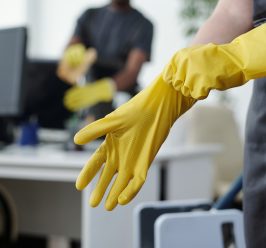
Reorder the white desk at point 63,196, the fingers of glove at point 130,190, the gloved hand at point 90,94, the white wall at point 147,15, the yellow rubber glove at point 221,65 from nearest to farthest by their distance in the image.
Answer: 1. the yellow rubber glove at point 221,65
2. the fingers of glove at point 130,190
3. the white desk at point 63,196
4. the gloved hand at point 90,94
5. the white wall at point 147,15

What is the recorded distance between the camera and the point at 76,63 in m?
2.18

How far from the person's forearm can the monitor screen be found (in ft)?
3.92

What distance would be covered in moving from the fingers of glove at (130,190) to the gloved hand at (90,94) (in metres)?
1.32

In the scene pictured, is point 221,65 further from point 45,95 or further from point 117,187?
point 45,95

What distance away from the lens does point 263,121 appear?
2.89 feet

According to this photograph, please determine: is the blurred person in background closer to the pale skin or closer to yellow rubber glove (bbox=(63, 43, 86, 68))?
the pale skin

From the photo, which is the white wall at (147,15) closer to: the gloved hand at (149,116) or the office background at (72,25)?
the office background at (72,25)

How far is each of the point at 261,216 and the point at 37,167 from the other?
966mm

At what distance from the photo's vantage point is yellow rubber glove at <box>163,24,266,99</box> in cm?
66

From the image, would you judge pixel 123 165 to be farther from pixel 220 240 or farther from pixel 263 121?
pixel 220 240

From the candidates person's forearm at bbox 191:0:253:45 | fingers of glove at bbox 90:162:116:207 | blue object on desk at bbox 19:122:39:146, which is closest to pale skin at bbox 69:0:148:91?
blue object on desk at bbox 19:122:39:146

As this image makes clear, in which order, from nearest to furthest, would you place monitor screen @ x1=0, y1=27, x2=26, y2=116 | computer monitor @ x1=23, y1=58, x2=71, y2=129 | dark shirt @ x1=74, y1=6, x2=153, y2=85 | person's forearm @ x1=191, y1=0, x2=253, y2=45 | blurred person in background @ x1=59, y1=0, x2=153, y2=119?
1. person's forearm @ x1=191, y1=0, x2=253, y2=45
2. monitor screen @ x1=0, y1=27, x2=26, y2=116
3. computer monitor @ x1=23, y1=58, x2=71, y2=129
4. blurred person in background @ x1=59, y1=0, x2=153, y2=119
5. dark shirt @ x1=74, y1=6, x2=153, y2=85

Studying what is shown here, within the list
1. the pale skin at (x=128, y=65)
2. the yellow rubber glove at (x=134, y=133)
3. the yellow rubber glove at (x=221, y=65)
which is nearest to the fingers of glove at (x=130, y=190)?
the yellow rubber glove at (x=134, y=133)

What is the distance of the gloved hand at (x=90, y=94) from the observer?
2.09m
